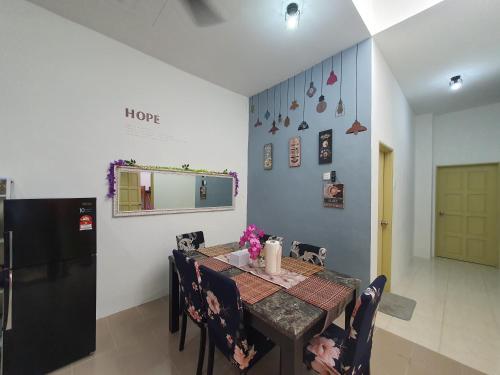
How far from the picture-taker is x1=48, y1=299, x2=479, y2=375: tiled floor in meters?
1.57

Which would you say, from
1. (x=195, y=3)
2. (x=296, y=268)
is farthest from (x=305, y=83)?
(x=296, y=268)

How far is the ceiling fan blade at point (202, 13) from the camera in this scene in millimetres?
1817

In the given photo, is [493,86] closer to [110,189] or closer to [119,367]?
[110,189]

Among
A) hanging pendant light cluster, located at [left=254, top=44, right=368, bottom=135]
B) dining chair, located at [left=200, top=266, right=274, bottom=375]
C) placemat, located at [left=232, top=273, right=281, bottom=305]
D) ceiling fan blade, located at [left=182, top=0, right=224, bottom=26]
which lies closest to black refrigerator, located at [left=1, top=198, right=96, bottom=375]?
dining chair, located at [left=200, top=266, right=274, bottom=375]

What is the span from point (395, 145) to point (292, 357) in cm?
298

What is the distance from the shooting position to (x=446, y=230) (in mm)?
4301

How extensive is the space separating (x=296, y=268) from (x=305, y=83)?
230cm

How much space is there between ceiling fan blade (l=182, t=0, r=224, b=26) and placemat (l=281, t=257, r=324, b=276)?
2.30 m

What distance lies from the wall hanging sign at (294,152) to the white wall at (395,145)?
0.90m

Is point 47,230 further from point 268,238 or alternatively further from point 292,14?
point 292,14

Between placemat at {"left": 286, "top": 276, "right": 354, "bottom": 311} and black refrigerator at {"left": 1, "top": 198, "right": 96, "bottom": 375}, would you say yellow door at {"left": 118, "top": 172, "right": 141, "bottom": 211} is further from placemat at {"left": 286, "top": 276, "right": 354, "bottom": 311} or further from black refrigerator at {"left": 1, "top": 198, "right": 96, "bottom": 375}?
placemat at {"left": 286, "top": 276, "right": 354, "bottom": 311}

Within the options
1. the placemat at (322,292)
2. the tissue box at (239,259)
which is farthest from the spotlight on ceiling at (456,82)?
the tissue box at (239,259)

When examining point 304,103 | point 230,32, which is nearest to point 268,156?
point 304,103

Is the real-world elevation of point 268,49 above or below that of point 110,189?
above
